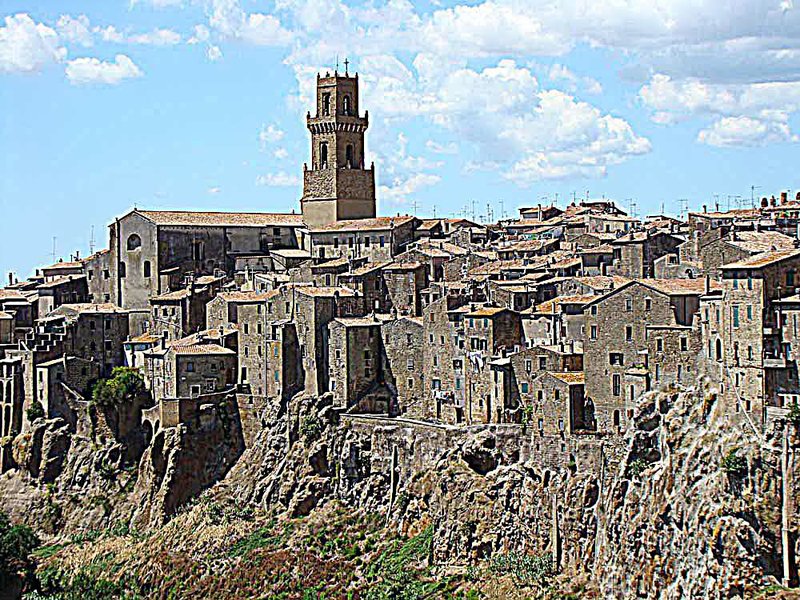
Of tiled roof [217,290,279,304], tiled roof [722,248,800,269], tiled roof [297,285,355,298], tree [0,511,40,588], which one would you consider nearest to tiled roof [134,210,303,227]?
tiled roof [217,290,279,304]

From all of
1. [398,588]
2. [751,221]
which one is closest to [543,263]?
[751,221]

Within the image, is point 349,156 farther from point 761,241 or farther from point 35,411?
point 761,241

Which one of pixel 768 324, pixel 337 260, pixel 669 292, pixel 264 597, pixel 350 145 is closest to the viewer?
pixel 768 324

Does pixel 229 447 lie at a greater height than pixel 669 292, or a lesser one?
lesser

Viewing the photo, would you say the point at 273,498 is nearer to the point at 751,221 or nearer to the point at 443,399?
the point at 443,399

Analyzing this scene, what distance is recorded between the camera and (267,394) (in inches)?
3108

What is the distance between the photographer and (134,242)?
93.8 meters

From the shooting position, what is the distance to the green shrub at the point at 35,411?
8562 centimetres

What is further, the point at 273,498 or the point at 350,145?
the point at 350,145

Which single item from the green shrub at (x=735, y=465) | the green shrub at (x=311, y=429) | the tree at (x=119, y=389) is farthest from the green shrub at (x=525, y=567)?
the tree at (x=119, y=389)

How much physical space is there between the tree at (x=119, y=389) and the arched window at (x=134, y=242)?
12247 millimetres

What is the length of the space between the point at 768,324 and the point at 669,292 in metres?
8.15

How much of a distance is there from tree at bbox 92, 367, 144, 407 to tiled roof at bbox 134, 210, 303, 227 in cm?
1351

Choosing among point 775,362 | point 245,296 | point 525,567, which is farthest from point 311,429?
point 775,362
